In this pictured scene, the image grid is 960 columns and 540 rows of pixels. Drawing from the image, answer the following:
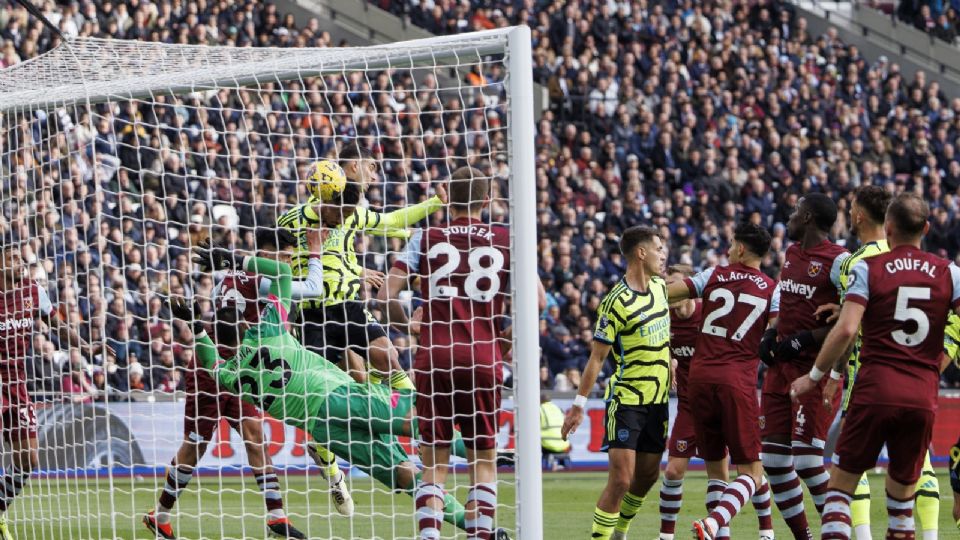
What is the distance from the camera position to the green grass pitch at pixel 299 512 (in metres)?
11.1

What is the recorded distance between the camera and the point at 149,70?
10.1m

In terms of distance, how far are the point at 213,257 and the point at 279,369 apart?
98cm

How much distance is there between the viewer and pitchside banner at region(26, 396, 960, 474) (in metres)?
12.9

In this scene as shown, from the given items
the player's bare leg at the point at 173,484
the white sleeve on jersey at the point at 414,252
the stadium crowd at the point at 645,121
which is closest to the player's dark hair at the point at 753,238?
the white sleeve on jersey at the point at 414,252

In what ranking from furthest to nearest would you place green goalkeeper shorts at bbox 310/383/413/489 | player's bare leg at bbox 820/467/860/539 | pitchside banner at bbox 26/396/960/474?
pitchside banner at bbox 26/396/960/474 < green goalkeeper shorts at bbox 310/383/413/489 < player's bare leg at bbox 820/467/860/539

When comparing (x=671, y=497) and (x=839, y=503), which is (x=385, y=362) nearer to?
(x=671, y=497)

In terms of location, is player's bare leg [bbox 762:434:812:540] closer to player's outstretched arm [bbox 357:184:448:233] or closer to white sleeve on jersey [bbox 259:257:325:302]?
player's outstretched arm [bbox 357:184:448:233]

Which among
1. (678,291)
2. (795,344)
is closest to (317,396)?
(678,291)

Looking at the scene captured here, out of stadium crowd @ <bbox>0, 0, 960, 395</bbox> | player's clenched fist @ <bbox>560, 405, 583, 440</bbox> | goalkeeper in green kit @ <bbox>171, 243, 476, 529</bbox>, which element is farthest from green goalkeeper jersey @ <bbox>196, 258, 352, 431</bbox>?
stadium crowd @ <bbox>0, 0, 960, 395</bbox>

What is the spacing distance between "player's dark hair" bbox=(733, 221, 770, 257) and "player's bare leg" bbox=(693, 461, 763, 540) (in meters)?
1.39

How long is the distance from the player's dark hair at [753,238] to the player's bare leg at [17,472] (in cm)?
525

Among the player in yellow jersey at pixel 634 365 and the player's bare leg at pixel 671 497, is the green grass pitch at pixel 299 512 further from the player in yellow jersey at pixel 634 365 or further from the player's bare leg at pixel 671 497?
the player in yellow jersey at pixel 634 365

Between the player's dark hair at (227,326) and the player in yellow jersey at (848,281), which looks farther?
the player's dark hair at (227,326)

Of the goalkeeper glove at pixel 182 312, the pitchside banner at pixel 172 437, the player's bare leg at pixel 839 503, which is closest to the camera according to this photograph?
the player's bare leg at pixel 839 503
